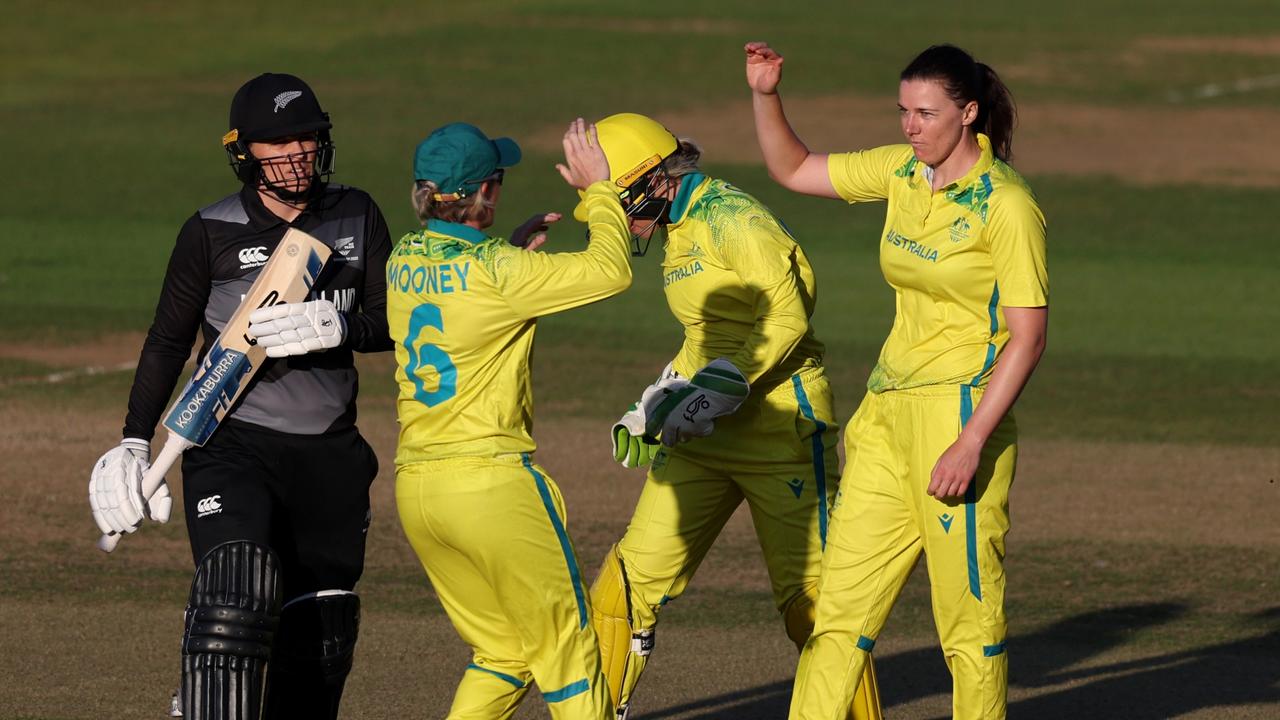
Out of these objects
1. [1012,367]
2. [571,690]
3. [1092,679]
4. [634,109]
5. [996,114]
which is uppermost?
[996,114]

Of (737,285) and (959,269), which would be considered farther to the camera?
(737,285)

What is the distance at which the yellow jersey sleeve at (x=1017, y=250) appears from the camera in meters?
5.64

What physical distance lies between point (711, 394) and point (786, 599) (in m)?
0.87

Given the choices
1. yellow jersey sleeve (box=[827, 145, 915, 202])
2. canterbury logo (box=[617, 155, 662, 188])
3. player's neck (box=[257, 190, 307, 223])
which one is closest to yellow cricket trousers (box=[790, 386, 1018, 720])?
yellow jersey sleeve (box=[827, 145, 915, 202])

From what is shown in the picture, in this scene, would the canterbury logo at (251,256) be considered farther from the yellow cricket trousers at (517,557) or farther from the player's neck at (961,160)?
the player's neck at (961,160)

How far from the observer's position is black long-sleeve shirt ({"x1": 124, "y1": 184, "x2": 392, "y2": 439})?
616cm

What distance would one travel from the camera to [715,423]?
682 cm

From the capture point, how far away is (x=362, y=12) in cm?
3991

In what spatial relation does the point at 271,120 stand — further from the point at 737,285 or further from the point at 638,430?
the point at 737,285

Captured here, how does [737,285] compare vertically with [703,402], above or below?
above

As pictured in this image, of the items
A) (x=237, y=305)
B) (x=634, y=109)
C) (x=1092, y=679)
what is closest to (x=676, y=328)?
(x=1092, y=679)

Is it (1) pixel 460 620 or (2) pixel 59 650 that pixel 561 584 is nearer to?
(1) pixel 460 620

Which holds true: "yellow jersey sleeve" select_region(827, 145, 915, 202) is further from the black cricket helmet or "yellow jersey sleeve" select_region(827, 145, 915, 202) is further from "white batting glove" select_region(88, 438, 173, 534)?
"white batting glove" select_region(88, 438, 173, 534)

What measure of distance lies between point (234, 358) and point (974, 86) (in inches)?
95.3
